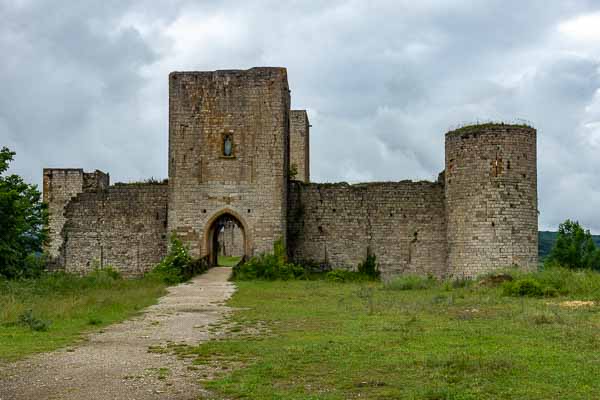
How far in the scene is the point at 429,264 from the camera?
104 feet

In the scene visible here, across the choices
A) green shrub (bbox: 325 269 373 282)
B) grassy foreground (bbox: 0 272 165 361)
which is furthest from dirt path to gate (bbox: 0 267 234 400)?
green shrub (bbox: 325 269 373 282)

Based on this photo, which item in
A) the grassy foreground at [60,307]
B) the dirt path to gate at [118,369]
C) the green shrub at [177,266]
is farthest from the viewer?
the green shrub at [177,266]

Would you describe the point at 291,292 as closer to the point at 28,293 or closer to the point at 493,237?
the point at 28,293

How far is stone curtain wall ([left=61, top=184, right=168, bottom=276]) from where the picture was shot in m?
32.8

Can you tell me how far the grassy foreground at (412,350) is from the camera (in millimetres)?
8914

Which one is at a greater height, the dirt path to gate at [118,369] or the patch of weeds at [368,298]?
the patch of weeds at [368,298]

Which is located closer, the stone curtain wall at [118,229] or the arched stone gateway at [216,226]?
the arched stone gateway at [216,226]

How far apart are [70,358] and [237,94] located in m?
20.9

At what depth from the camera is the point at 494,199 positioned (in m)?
29.7

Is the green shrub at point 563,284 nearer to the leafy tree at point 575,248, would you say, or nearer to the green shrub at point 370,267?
the green shrub at point 370,267

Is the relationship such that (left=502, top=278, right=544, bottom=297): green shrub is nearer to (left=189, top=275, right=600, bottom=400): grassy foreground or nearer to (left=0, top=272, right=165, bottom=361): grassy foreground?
(left=189, top=275, right=600, bottom=400): grassy foreground

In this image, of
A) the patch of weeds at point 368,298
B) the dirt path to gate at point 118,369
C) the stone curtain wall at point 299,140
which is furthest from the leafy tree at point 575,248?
the dirt path to gate at point 118,369

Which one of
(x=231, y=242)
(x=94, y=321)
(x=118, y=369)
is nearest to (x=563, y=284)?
(x=94, y=321)

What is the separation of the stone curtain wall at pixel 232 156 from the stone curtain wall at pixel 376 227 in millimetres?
1726
